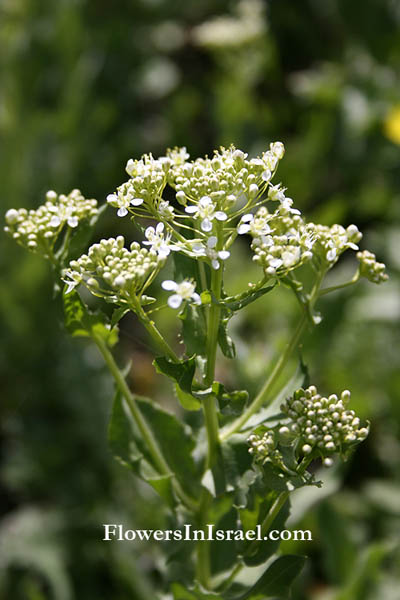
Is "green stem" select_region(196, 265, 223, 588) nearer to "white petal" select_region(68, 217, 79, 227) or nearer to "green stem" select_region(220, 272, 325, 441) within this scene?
"green stem" select_region(220, 272, 325, 441)

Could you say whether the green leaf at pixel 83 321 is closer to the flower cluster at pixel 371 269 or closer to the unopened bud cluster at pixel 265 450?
the unopened bud cluster at pixel 265 450

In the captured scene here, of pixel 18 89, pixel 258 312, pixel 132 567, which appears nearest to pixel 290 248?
pixel 132 567

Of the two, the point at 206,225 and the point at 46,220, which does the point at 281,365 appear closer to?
the point at 206,225

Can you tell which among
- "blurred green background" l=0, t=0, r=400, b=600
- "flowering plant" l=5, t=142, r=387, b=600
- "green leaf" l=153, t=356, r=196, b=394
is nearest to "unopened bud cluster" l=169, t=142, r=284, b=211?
"flowering plant" l=5, t=142, r=387, b=600

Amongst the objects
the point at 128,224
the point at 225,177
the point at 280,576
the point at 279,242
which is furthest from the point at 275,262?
the point at 128,224

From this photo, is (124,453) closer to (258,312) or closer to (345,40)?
(258,312)

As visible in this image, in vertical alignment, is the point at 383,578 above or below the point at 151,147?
below

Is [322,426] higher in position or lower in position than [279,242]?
lower
